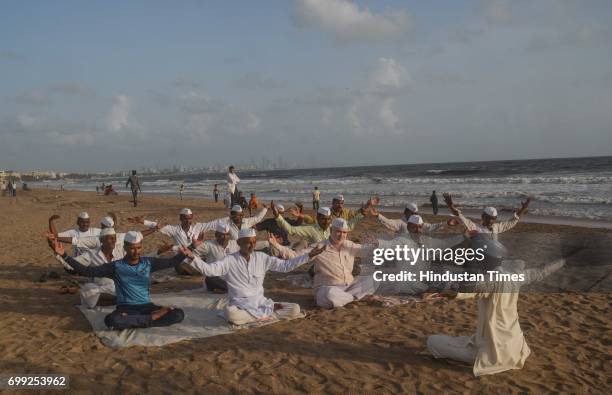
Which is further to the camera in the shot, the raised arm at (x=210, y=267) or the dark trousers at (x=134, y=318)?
the dark trousers at (x=134, y=318)

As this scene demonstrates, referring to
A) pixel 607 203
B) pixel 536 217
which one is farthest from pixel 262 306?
pixel 607 203

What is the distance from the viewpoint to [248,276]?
590 cm

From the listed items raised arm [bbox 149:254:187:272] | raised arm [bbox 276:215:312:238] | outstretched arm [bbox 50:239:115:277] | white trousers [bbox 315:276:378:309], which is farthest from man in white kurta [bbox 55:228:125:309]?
white trousers [bbox 315:276:378:309]

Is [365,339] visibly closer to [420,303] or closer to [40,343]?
[420,303]

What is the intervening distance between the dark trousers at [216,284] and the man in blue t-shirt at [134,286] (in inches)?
57.8

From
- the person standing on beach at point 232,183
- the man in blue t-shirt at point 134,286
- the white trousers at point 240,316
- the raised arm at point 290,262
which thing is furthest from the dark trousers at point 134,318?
the person standing on beach at point 232,183

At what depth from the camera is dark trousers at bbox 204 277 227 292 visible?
7340 millimetres

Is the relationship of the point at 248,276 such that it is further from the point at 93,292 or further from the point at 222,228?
the point at 93,292

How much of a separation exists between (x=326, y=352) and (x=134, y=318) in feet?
7.98

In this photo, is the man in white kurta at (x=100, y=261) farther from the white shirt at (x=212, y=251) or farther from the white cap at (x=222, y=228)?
the white cap at (x=222, y=228)

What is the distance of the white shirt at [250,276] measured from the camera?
5863mm

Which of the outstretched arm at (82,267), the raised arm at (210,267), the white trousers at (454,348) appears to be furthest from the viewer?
the raised arm at (210,267)

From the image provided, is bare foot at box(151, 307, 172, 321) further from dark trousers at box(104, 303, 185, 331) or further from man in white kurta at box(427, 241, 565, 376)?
man in white kurta at box(427, 241, 565, 376)

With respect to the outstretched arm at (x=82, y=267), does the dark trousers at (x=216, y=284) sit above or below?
below
